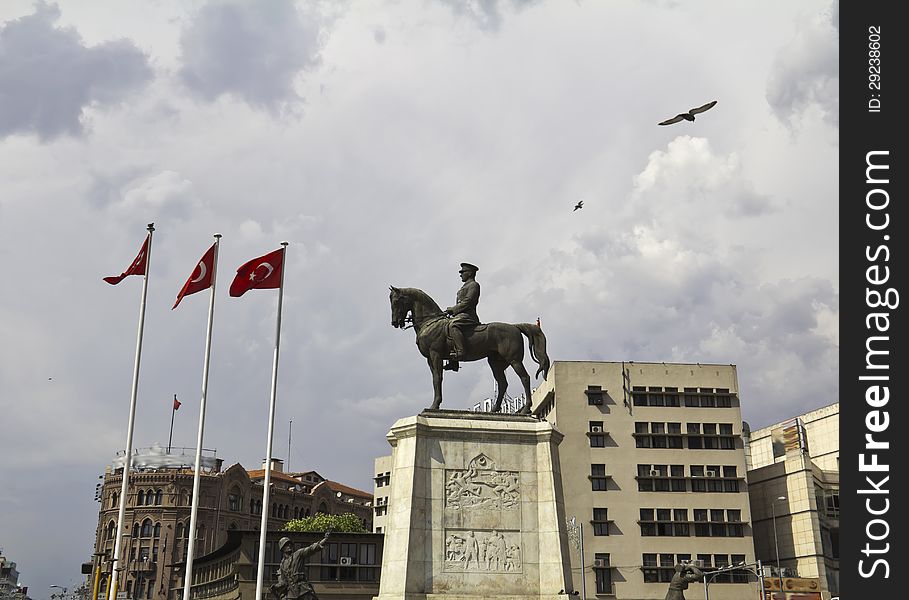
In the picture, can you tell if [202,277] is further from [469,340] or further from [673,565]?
[673,565]

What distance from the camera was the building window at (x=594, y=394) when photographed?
296ft

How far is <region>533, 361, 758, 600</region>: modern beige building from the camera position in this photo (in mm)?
83562

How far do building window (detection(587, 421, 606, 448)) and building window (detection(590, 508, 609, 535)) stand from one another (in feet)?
21.3

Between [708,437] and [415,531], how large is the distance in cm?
7156

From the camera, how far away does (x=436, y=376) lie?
86.7 ft

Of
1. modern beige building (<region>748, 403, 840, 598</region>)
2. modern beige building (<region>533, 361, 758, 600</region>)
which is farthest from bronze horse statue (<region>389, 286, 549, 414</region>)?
Answer: modern beige building (<region>748, 403, 840, 598</region>)

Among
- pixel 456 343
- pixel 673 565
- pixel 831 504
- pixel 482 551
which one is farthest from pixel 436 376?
pixel 831 504

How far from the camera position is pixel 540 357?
27.2m

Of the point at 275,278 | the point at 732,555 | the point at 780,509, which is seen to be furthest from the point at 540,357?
the point at 780,509

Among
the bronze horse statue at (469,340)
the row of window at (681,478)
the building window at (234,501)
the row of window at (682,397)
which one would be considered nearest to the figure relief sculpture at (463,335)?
the bronze horse statue at (469,340)

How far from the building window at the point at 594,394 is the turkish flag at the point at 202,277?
62.2 meters

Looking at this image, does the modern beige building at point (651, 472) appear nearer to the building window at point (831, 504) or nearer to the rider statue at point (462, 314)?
the building window at point (831, 504)

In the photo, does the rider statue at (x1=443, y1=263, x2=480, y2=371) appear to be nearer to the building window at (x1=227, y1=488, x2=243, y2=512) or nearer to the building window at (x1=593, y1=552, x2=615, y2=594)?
the building window at (x1=593, y1=552, x2=615, y2=594)
